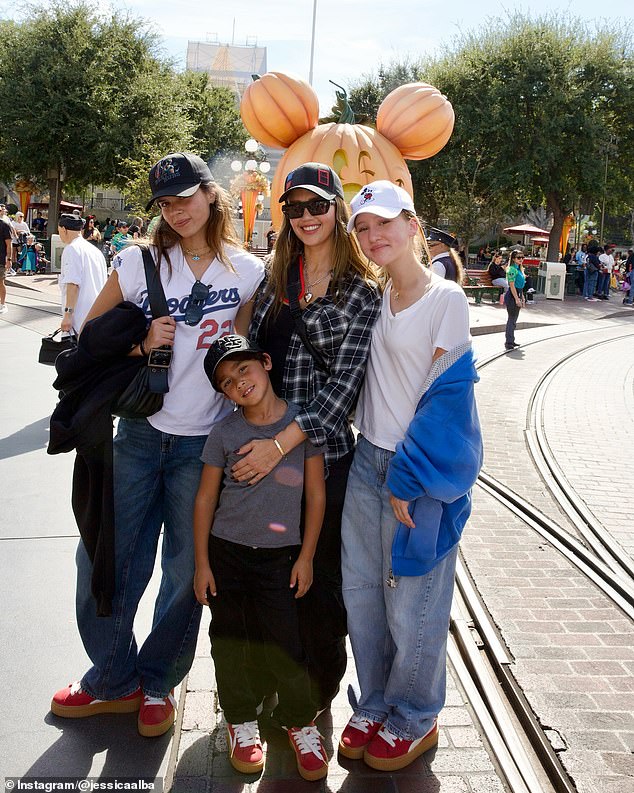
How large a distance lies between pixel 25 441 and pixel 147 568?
379cm


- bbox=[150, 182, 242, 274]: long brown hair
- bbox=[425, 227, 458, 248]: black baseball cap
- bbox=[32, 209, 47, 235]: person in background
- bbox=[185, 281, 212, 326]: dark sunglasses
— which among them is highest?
bbox=[32, 209, 47, 235]: person in background

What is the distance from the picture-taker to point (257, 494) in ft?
8.41

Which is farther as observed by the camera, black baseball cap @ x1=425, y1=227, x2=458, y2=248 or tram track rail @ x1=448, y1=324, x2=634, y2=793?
black baseball cap @ x1=425, y1=227, x2=458, y2=248

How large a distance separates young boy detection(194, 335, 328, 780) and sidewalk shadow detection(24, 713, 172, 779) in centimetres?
29

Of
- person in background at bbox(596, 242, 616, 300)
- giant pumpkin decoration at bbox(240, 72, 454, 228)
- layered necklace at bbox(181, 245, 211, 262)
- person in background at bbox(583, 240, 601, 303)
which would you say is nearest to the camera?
layered necklace at bbox(181, 245, 211, 262)

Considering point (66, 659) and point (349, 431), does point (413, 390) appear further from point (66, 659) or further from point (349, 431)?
point (66, 659)

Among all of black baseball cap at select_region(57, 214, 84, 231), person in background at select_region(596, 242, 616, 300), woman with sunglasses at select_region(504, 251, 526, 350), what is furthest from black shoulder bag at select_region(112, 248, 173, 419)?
person in background at select_region(596, 242, 616, 300)

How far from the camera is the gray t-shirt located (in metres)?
2.55

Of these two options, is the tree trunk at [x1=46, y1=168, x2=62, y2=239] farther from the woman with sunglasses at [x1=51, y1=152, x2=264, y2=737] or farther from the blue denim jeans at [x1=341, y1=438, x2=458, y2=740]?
the blue denim jeans at [x1=341, y1=438, x2=458, y2=740]

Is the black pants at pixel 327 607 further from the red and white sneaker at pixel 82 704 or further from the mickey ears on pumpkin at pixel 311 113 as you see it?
the mickey ears on pumpkin at pixel 311 113

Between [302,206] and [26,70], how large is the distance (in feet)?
94.4

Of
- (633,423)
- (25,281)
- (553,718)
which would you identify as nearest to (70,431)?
(553,718)

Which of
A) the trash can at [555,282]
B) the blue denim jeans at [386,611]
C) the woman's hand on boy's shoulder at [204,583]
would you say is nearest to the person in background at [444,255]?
the blue denim jeans at [386,611]

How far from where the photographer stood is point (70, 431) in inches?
100
